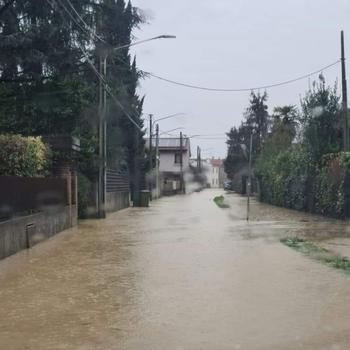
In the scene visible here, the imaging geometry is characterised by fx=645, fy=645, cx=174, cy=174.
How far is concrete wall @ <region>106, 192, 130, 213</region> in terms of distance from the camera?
106 feet

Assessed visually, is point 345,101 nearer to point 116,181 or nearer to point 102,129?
point 102,129

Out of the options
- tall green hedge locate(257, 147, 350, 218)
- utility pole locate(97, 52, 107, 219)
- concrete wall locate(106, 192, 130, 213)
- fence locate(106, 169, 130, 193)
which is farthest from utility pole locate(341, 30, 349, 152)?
fence locate(106, 169, 130, 193)

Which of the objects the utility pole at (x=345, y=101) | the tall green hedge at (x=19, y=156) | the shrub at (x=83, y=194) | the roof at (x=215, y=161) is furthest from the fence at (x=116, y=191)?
the roof at (x=215, y=161)

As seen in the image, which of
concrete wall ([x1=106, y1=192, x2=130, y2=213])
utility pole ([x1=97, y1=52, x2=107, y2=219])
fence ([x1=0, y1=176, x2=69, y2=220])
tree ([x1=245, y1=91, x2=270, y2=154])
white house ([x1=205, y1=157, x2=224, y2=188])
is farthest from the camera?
white house ([x1=205, y1=157, x2=224, y2=188])

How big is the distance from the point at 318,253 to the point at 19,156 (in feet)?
29.7

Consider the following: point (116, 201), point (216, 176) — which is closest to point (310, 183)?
point (116, 201)

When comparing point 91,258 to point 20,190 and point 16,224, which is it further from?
point 20,190

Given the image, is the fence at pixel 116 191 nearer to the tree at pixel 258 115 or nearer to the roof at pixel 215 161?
the tree at pixel 258 115

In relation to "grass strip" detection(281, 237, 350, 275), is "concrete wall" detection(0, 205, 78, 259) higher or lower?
higher

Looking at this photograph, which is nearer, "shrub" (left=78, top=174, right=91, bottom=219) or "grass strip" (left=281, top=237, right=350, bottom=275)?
"grass strip" (left=281, top=237, right=350, bottom=275)

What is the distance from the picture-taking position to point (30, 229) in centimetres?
1585

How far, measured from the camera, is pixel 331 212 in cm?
2684

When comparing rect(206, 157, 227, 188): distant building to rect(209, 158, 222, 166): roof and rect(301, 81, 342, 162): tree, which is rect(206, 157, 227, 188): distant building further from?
rect(301, 81, 342, 162): tree

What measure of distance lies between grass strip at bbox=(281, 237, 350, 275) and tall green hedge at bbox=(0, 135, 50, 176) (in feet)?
25.2
